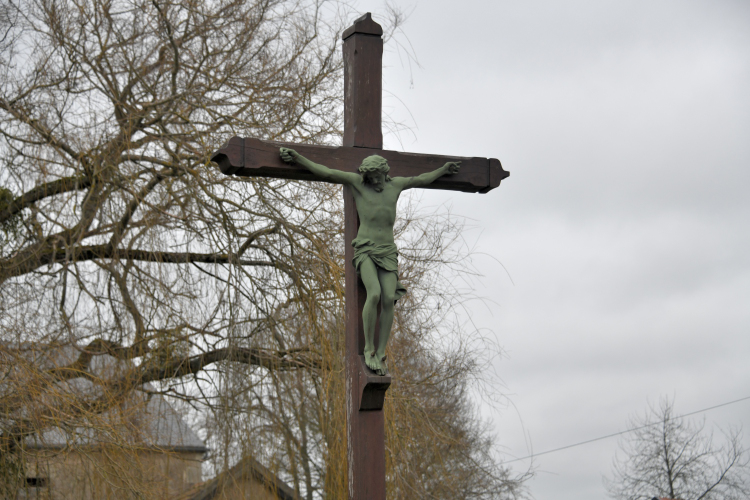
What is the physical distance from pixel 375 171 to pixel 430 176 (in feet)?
1.46

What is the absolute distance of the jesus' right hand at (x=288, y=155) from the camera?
15.3ft

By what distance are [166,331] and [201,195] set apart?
4.27 ft

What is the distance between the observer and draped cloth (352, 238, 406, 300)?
4527 mm

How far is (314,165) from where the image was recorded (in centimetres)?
470

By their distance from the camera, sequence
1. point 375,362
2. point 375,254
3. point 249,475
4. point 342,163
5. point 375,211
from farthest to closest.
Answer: point 249,475
point 342,163
point 375,211
point 375,254
point 375,362

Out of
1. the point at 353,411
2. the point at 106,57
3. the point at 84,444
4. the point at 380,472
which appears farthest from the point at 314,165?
the point at 106,57

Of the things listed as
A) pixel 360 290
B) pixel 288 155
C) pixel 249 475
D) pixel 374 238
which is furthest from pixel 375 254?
pixel 249 475

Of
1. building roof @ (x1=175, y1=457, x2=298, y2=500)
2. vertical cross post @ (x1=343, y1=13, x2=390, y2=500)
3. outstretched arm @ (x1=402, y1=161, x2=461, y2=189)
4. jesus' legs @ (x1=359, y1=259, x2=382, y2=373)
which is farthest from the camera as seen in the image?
building roof @ (x1=175, y1=457, x2=298, y2=500)

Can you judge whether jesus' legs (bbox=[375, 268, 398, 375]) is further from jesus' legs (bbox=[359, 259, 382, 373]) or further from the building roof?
the building roof

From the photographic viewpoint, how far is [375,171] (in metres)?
4.64

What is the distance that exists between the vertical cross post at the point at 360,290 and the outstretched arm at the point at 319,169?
0.26 feet

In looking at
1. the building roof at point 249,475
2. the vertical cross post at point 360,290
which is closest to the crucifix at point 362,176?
the vertical cross post at point 360,290

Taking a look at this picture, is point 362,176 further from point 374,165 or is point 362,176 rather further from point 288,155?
point 288,155

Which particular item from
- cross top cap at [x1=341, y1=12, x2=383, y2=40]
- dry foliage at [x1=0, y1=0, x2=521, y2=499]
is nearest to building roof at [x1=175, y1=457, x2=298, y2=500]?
dry foliage at [x1=0, y1=0, x2=521, y2=499]
